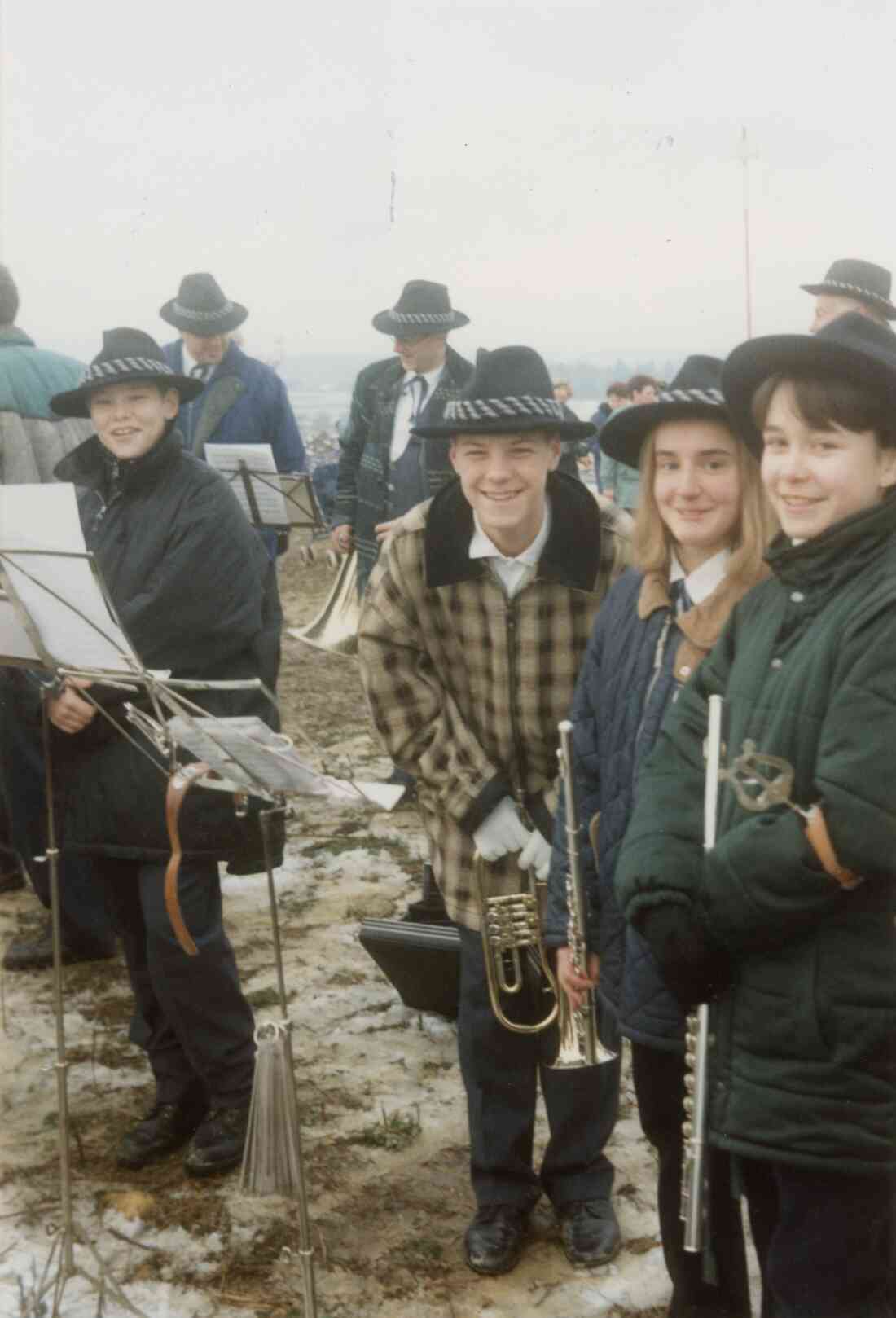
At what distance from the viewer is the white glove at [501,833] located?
3.15 meters

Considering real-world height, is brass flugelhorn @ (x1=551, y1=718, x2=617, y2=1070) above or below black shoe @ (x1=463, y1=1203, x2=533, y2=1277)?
above

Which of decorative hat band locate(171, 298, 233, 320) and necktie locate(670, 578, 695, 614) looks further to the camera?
decorative hat band locate(171, 298, 233, 320)

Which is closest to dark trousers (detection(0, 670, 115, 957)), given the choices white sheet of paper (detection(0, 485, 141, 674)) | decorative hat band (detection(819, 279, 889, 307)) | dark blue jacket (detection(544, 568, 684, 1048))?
white sheet of paper (detection(0, 485, 141, 674))

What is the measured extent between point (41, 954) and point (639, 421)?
10.8ft

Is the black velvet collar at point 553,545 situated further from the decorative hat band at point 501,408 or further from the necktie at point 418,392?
the necktie at point 418,392

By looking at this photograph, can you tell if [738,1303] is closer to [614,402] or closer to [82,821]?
[82,821]

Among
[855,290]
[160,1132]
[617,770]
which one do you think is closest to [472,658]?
[617,770]

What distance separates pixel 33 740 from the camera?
15.4ft

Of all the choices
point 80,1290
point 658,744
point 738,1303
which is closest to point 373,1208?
point 80,1290

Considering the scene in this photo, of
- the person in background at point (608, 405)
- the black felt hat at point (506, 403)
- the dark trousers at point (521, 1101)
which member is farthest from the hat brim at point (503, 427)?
the person in background at point (608, 405)

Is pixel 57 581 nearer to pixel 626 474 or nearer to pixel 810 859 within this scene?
pixel 810 859

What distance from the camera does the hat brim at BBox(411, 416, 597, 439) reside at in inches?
117

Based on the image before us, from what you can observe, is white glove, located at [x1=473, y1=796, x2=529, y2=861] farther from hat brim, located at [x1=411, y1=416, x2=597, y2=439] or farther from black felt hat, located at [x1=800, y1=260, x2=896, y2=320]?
black felt hat, located at [x1=800, y1=260, x2=896, y2=320]

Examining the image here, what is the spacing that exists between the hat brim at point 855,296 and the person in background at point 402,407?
1.52 meters
